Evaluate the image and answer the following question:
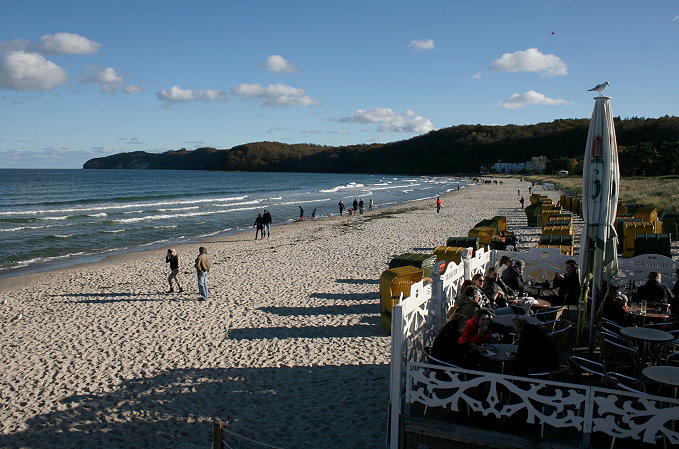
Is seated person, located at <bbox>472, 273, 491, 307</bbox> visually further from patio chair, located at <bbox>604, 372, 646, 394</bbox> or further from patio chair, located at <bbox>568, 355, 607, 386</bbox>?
patio chair, located at <bbox>604, 372, 646, 394</bbox>

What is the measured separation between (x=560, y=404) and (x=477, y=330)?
1.43 meters

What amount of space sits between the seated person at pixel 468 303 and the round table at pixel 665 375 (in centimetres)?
172

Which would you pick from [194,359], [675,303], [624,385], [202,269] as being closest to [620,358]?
[624,385]

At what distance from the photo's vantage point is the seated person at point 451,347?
4965 millimetres

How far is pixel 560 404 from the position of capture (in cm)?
405

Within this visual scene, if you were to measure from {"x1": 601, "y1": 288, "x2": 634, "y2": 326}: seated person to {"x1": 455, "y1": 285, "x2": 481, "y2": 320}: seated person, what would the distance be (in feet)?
5.40

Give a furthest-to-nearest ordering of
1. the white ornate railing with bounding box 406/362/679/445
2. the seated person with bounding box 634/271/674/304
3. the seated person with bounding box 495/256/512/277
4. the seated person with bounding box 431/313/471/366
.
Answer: the seated person with bounding box 495/256/512/277, the seated person with bounding box 634/271/674/304, the seated person with bounding box 431/313/471/366, the white ornate railing with bounding box 406/362/679/445

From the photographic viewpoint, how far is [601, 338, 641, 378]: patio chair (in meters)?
5.07

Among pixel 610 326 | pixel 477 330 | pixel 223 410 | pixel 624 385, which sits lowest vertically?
pixel 223 410

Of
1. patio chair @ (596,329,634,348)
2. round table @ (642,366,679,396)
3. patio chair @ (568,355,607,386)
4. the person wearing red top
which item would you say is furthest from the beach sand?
round table @ (642,366,679,396)

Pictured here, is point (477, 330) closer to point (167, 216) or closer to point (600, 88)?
point (600, 88)

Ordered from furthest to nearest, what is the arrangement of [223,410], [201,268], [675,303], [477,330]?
[201,268]
[675,303]
[223,410]
[477,330]

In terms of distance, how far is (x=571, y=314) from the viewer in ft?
24.4

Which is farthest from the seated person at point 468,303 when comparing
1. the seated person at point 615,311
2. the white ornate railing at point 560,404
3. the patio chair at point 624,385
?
the seated person at point 615,311
